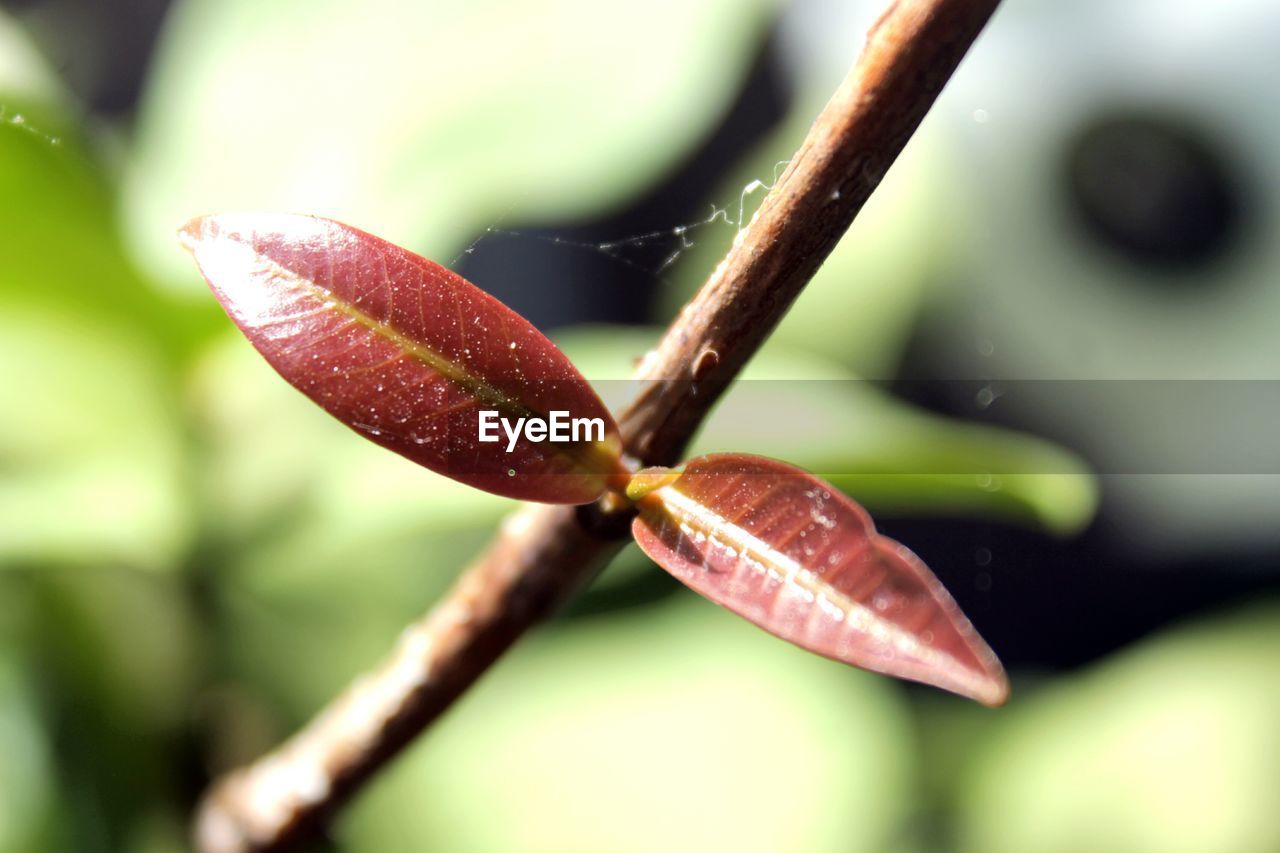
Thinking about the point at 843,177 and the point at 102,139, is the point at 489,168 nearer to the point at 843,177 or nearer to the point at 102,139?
the point at 102,139

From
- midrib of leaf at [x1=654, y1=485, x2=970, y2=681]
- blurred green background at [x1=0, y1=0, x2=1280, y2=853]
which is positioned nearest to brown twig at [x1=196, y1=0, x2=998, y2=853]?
midrib of leaf at [x1=654, y1=485, x2=970, y2=681]

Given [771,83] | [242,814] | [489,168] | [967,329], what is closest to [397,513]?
[242,814]

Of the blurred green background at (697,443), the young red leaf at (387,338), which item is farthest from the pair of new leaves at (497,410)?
the blurred green background at (697,443)

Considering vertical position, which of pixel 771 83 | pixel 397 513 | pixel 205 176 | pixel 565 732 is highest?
pixel 771 83

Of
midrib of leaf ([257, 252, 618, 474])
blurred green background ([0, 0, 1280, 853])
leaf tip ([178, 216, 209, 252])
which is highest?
leaf tip ([178, 216, 209, 252])

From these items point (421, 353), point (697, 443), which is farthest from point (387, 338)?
point (697, 443)

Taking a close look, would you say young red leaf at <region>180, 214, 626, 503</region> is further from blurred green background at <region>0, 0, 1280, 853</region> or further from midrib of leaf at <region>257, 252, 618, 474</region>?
blurred green background at <region>0, 0, 1280, 853</region>

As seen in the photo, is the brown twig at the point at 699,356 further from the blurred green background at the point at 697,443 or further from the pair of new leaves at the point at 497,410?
the blurred green background at the point at 697,443
